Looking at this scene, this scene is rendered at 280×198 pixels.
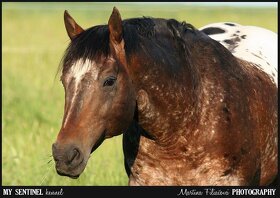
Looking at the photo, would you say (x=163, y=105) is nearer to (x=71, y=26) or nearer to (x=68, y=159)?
(x=71, y=26)

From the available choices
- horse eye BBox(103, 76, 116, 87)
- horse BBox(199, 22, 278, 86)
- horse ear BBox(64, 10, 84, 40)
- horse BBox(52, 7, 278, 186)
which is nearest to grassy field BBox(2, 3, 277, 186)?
horse ear BBox(64, 10, 84, 40)

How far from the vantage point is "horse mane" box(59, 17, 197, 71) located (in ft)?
16.8

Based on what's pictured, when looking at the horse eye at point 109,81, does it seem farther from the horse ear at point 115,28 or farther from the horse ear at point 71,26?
the horse ear at point 71,26

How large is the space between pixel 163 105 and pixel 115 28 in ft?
2.31

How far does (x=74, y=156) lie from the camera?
4910 millimetres

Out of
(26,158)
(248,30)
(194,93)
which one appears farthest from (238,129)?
(26,158)

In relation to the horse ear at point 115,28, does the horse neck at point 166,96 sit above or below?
below

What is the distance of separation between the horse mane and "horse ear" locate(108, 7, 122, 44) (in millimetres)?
38

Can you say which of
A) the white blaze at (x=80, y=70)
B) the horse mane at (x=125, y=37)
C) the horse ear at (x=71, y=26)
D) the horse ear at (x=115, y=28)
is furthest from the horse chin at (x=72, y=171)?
the horse ear at (x=71, y=26)

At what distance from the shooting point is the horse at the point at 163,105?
5055mm

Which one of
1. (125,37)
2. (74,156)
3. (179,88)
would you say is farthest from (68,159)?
(179,88)

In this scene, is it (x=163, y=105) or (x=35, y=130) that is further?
(x=35, y=130)

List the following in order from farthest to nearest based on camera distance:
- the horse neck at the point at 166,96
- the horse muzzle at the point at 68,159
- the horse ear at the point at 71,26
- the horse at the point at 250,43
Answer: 1. the horse at the point at 250,43
2. the horse ear at the point at 71,26
3. the horse neck at the point at 166,96
4. the horse muzzle at the point at 68,159

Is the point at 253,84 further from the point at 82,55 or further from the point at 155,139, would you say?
the point at 82,55
